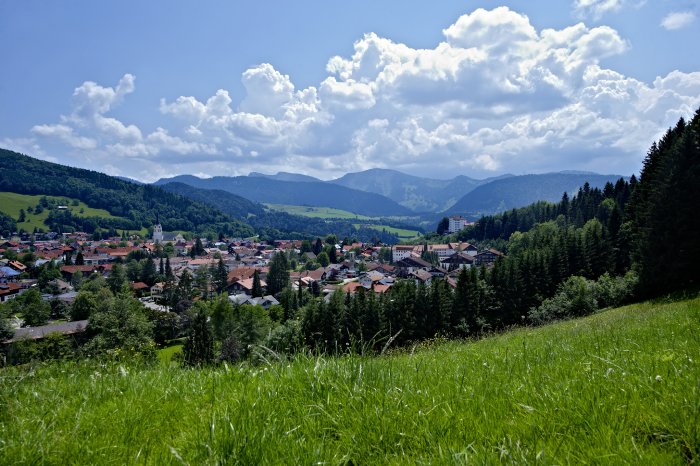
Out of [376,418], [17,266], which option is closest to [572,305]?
[376,418]

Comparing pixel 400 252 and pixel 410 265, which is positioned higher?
pixel 410 265

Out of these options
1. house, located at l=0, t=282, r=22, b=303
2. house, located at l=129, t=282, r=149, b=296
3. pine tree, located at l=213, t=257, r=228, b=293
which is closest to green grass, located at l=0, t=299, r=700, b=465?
house, located at l=129, t=282, r=149, b=296

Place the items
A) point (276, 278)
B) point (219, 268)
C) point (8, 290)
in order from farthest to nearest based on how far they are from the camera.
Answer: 1. point (219, 268)
2. point (276, 278)
3. point (8, 290)

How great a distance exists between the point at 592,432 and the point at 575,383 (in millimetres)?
965

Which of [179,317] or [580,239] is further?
[179,317]

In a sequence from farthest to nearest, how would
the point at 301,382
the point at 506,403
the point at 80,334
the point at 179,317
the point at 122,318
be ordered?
1. the point at 179,317
2. the point at 80,334
3. the point at 122,318
4. the point at 301,382
5. the point at 506,403

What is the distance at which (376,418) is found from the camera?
2.85m

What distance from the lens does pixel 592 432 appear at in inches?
95.3

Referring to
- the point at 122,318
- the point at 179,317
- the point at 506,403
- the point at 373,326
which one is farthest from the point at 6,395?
the point at 179,317

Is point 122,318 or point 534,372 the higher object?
point 534,372

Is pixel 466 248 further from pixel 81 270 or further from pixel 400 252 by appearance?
pixel 81 270

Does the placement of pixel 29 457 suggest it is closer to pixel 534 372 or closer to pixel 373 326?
pixel 534 372

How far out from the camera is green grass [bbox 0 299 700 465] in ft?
7.78

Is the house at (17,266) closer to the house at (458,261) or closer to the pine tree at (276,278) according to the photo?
the pine tree at (276,278)
